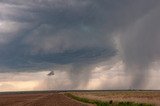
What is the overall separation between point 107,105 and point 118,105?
184 centimetres

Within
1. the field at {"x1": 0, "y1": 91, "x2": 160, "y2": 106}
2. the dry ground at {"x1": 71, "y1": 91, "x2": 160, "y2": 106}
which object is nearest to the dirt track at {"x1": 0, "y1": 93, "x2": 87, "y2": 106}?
the field at {"x1": 0, "y1": 91, "x2": 160, "y2": 106}

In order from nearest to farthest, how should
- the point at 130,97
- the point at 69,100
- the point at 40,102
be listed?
the point at 40,102, the point at 69,100, the point at 130,97

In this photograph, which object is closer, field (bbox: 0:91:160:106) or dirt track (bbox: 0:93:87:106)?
dirt track (bbox: 0:93:87:106)

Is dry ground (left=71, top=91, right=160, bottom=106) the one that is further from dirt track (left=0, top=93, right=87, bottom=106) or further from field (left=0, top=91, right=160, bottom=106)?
dirt track (left=0, top=93, right=87, bottom=106)

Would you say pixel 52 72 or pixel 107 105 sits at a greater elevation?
pixel 52 72

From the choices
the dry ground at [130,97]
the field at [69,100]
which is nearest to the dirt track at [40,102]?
the field at [69,100]

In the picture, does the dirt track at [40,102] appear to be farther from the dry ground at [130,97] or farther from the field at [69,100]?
the dry ground at [130,97]

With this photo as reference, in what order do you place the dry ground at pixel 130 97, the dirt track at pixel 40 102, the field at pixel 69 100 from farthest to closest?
the dry ground at pixel 130 97 → the field at pixel 69 100 → the dirt track at pixel 40 102

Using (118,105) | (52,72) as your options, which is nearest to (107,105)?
(118,105)

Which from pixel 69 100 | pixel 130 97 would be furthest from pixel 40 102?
pixel 130 97

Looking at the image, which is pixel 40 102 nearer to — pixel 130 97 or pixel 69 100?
pixel 69 100

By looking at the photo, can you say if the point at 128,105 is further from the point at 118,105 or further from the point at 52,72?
the point at 52,72

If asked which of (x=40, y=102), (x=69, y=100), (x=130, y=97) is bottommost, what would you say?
(x=40, y=102)

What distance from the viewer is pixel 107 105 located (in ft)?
138
